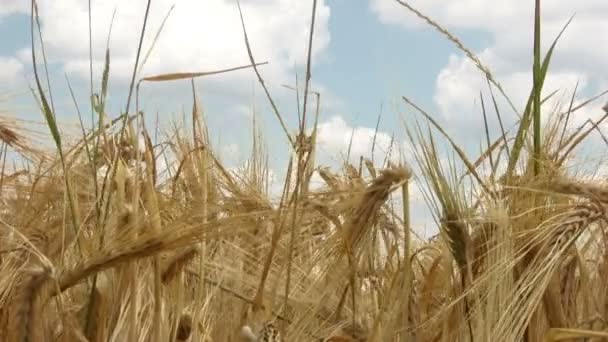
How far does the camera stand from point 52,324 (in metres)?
1.32

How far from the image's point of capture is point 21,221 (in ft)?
5.48

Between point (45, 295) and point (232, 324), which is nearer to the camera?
point (45, 295)

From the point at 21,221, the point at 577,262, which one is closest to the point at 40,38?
the point at 21,221

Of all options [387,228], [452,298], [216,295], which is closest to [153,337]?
[216,295]

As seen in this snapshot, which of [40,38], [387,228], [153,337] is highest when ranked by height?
[40,38]

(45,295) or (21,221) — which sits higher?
(21,221)

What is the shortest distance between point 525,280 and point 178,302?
0.50m

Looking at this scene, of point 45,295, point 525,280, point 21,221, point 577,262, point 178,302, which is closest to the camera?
point 45,295

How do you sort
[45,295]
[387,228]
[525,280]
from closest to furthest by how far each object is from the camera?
[45,295] → [525,280] → [387,228]

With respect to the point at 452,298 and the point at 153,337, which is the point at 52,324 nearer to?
the point at 153,337

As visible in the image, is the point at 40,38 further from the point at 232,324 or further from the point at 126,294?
the point at 232,324

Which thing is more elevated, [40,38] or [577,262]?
[40,38]

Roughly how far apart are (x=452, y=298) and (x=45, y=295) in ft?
1.96

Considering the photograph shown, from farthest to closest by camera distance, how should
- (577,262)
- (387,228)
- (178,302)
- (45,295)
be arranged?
(387,228)
(577,262)
(178,302)
(45,295)
